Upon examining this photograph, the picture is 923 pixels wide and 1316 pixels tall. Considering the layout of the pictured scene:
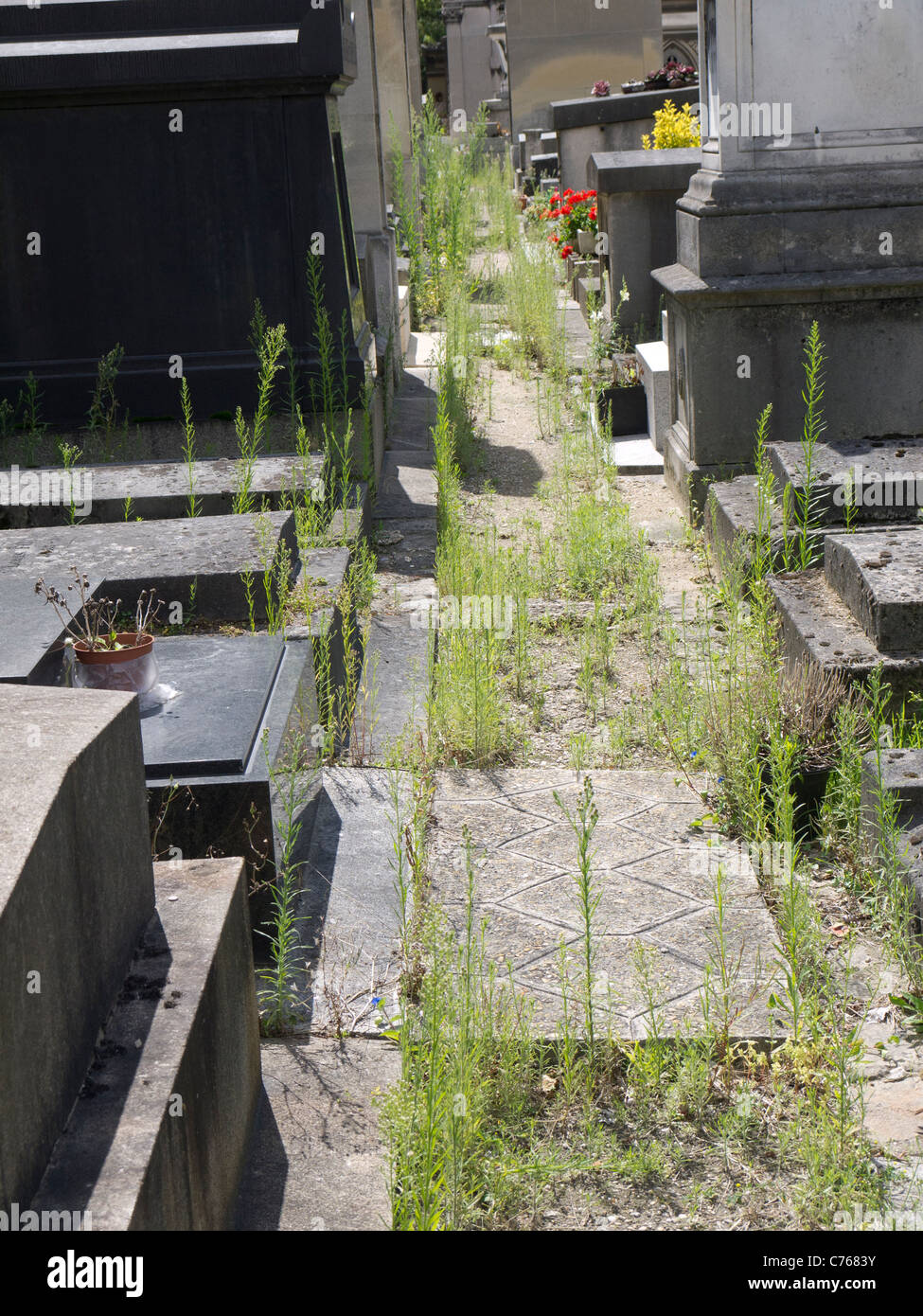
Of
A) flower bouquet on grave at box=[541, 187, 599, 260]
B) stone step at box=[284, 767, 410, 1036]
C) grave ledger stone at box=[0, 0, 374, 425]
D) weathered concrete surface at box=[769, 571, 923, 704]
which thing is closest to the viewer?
stone step at box=[284, 767, 410, 1036]

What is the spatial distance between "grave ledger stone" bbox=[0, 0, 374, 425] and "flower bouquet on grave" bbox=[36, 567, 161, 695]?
117 inches

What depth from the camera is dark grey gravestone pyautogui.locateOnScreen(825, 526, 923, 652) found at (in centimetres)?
411

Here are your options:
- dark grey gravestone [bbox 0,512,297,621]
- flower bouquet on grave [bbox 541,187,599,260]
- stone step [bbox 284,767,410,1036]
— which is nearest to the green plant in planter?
dark grey gravestone [bbox 0,512,297,621]

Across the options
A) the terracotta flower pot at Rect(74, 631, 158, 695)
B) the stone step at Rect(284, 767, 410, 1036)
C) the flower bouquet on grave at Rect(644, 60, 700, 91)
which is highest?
the flower bouquet on grave at Rect(644, 60, 700, 91)

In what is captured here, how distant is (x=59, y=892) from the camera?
190 centimetres

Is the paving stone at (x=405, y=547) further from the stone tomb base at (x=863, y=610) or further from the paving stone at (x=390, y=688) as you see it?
the stone tomb base at (x=863, y=610)

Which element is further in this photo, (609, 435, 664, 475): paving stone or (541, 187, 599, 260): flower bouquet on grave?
(541, 187, 599, 260): flower bouquet on grave

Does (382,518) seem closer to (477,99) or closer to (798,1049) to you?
(798,1049)

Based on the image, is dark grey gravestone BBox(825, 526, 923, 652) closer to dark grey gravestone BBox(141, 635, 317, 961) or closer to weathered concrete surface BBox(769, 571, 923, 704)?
weathered concrete surface BBox(769, 571, 923, 704)

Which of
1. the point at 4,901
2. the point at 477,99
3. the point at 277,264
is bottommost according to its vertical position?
the point at 4,901

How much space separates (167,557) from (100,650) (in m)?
1.11
